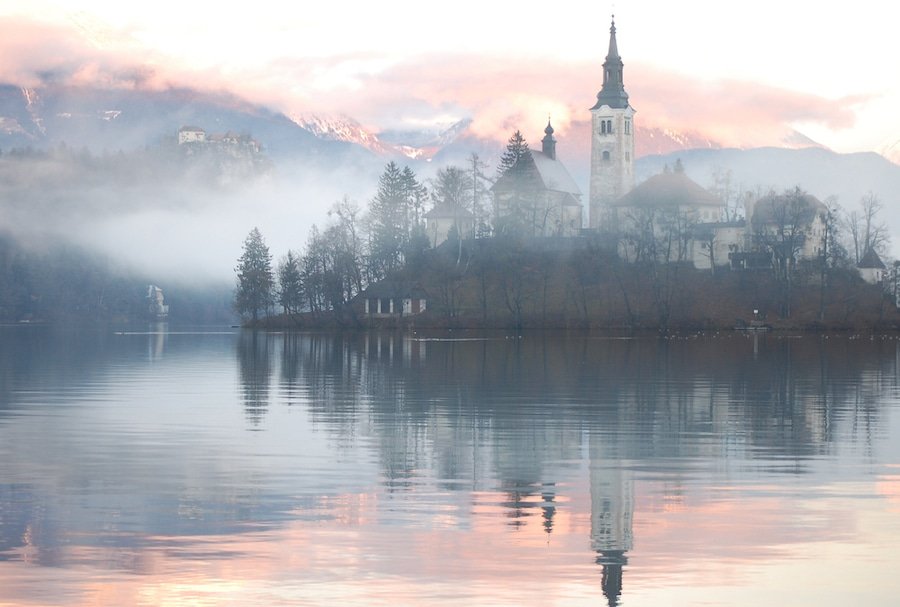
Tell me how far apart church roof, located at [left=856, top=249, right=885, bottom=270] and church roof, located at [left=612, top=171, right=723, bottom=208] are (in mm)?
20672

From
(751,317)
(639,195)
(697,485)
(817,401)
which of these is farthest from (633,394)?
(639,195)

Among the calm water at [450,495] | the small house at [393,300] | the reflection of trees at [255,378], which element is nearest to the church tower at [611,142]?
the small house at [393,300]

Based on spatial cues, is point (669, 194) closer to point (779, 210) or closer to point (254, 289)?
point (779, 210)

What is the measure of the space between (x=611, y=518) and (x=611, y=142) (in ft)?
554

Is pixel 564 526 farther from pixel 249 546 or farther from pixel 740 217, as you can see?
pixel 740 217

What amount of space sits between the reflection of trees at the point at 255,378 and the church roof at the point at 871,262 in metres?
89.3

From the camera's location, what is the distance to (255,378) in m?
68.5

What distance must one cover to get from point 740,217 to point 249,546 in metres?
169

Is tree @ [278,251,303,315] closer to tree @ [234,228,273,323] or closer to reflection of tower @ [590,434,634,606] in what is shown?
tree @ [234,228,273,323]

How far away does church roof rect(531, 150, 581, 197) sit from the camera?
7549 inches

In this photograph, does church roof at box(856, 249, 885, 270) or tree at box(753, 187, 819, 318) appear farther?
church roof at box(856, 249, 885, 270)

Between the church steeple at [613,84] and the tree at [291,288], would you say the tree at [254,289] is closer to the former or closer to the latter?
the tree at [291,288]

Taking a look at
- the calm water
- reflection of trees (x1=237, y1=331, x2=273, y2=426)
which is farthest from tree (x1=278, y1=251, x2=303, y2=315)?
the calm water

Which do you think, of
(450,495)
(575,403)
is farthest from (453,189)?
(450,495)
